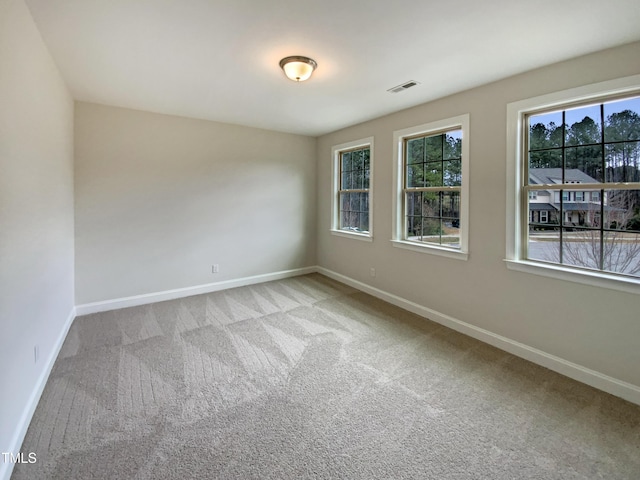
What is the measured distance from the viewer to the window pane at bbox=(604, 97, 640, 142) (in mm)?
2238

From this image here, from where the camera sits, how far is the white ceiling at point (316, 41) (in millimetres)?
1883

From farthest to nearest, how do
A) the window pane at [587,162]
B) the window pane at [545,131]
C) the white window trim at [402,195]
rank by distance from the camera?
the white window trim at [402,195]
the window pane at [545,131]
the window pane at [587,162]

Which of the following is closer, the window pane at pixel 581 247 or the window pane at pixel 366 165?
the window pane at pixel 581 247

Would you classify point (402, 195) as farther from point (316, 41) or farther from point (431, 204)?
point (316, 41)

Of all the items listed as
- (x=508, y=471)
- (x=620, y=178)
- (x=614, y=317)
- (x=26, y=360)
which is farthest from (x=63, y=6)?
(x=614, y=317)

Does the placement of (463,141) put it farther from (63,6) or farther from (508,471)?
(63,6)

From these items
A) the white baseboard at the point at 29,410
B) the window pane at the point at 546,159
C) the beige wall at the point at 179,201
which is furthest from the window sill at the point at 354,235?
the white baseboard at the point at 29,410

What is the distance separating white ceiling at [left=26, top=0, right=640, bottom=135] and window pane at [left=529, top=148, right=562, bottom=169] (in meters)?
0.73

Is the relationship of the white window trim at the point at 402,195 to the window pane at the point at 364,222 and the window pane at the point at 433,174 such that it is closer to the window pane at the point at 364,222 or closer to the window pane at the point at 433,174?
the window pane at the point at 433,174

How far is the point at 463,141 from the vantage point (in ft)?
10.4

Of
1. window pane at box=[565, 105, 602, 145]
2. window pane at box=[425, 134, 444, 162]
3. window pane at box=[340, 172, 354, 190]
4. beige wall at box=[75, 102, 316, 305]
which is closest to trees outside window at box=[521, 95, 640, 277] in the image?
window pane at box=[565, 105, 602, 145]

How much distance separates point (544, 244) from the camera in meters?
2.72

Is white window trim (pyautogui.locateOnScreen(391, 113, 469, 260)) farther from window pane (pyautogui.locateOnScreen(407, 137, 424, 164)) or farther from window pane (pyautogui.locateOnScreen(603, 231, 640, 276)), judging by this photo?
window pane (pyautogui.locateOnScreen(603, 231, 640, 276))

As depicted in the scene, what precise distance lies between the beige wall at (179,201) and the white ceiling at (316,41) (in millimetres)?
694
